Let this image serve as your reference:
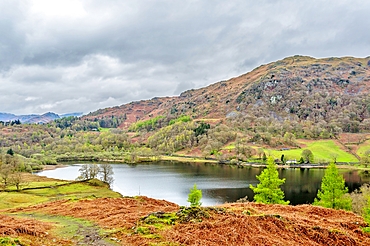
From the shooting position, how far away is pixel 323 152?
172 metres

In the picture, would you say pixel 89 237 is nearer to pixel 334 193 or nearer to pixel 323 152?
pixel 334 193

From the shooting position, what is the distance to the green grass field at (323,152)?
522 feet

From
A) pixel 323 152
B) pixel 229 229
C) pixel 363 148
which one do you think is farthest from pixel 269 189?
pixel 363 148

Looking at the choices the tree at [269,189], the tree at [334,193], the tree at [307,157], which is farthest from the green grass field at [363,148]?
the tree at [269,189]

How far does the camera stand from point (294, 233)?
15.5 meters

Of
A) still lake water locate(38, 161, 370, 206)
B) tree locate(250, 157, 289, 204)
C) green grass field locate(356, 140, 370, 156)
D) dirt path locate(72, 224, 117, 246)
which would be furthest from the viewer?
green grass field locate(356, 140, 370, 156)

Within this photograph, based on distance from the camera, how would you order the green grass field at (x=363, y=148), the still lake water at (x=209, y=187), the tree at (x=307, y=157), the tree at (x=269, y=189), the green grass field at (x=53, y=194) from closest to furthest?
the tree at (x=269, y=189) → the green grass field at (x=53, y=194) → the still lake water at (x=209, y=187) → the tree at (x=307, y=157) → the green grass field at (x=363, y=148)

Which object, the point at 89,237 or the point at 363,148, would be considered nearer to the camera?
the point at 89,237

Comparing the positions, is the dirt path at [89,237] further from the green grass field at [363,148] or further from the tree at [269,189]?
the green grass field at [363,148]

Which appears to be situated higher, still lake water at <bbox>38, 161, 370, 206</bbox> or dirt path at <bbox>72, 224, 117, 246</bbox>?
dirt path at <bbox>72, 224, 117, 246</bbox>

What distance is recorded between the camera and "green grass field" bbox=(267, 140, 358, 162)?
159125mm

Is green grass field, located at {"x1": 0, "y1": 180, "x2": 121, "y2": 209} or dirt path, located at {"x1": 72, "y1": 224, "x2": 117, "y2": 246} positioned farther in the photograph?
green grass field, located at {"x1": 0, "y1": 180, "x2": 121, "y2": 209}

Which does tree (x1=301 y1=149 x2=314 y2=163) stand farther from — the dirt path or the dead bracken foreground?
the dirt path

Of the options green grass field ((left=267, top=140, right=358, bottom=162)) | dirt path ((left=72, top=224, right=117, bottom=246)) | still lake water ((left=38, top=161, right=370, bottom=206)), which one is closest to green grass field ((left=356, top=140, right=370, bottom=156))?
green grass field ((left=267, top=140, right=358, bottom=162))
